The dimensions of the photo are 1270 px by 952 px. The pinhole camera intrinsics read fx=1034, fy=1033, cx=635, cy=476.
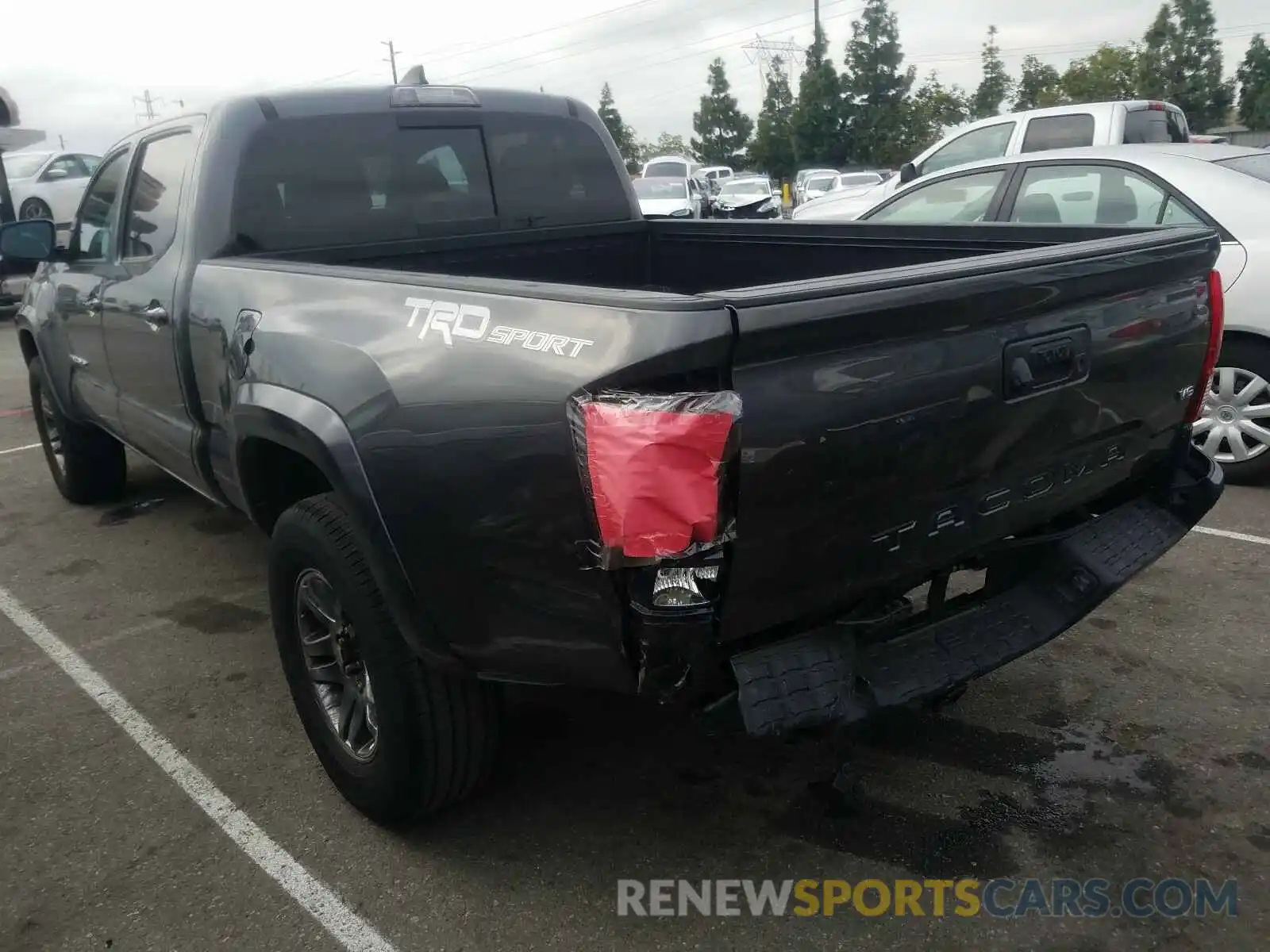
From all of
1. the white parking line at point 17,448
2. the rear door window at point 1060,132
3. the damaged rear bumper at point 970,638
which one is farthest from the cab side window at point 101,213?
the rear door window at point 1060,132

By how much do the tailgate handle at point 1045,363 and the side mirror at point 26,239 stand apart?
3.91m

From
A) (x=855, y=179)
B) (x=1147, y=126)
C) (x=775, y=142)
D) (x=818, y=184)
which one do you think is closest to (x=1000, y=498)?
(x=1147, y=126)

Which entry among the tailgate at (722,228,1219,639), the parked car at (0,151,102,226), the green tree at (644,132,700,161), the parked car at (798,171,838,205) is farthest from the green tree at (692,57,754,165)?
the tailgate at (722,228,1219,639)

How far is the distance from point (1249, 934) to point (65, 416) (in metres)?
A: 5.35

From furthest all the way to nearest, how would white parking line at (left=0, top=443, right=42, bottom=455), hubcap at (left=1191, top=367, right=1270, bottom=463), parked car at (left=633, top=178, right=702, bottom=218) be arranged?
1. parked car at (left=633, top=178, right=702, bottom=218)
2. white parking line at (left=0, top=443, right=42, bottom=455)
3. hubcap at (left=1191, top=367, right=1270, bottom=463)

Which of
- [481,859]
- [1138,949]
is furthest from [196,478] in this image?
[1138,949]

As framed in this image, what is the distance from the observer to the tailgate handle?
2281 mm

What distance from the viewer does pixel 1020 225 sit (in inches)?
134

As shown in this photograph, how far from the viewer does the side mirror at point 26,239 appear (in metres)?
4.28

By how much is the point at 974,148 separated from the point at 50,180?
14652mm

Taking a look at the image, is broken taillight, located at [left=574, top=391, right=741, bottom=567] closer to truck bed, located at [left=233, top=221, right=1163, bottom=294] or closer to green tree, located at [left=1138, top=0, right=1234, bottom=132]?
truck bed, located at [left=233, top=221, right=1163, bottom=294]

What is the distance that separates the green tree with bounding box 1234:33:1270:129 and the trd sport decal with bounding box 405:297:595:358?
6941cm

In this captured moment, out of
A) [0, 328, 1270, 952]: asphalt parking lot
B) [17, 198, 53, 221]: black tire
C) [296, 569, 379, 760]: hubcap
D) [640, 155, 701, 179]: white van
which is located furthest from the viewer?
[640, 155, 701, 179]: white van

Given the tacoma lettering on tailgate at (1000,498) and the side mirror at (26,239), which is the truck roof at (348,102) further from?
the tacoma lettering on tailgate at (1000,498)
